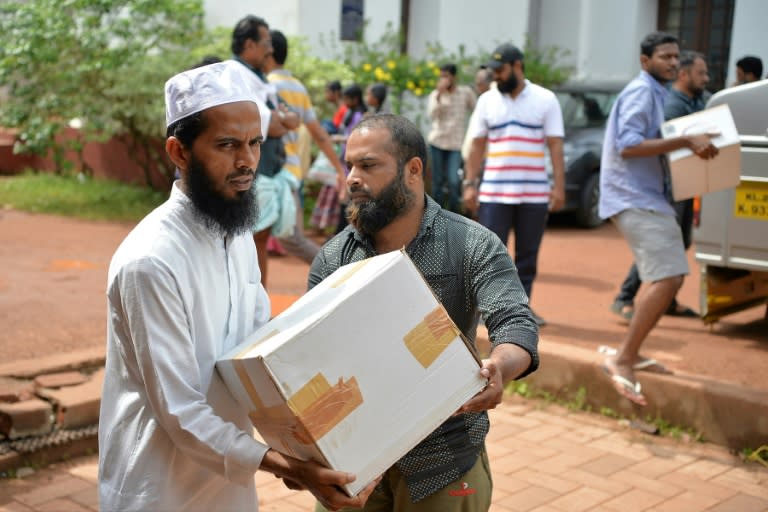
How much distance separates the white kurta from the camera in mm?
A: 2186

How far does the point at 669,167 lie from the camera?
18.5 ft

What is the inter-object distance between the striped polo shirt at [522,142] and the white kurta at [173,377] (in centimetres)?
463

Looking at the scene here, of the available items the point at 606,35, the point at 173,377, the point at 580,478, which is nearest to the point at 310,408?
the point at 173,377

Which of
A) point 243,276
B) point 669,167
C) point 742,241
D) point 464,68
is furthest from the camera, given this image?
point 464,68

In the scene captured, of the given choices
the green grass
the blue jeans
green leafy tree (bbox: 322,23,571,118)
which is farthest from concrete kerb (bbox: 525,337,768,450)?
green leafy tree (bbox: 322,23,571,118)

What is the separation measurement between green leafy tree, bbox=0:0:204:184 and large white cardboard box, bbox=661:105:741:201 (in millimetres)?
8445

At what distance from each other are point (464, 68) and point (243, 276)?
13.6 metres

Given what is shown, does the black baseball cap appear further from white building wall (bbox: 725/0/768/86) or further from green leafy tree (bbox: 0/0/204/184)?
green leafy tree (bbox: 0/0/204/184)

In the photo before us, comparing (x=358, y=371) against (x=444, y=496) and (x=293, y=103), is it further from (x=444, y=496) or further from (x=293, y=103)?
(x=293, y=103)

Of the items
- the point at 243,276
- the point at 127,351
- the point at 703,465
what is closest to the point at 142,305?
the point at 127,351

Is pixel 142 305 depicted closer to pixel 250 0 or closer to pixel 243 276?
pixel 243 276

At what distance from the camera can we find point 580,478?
4.80 metres

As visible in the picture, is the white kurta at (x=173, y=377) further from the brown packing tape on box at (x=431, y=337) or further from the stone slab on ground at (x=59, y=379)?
the stone slab on ground at (x=59, y=379)

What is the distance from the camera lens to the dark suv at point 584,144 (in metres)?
12.2
